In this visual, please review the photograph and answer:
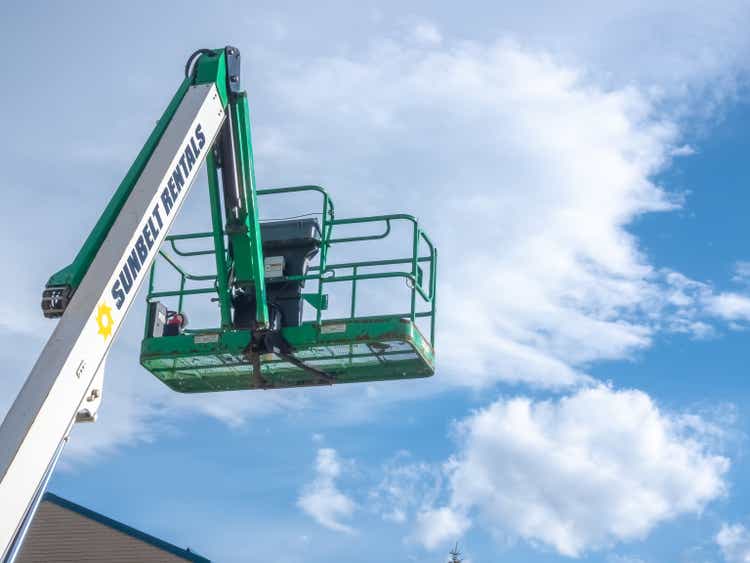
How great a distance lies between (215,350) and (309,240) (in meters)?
1.90

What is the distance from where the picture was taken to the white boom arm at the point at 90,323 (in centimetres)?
764

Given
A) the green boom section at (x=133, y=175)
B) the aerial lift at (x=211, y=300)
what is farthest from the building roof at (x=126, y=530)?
the green boom section at (x=133, y=175)

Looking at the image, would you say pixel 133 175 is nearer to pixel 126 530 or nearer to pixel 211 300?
pixel 211 300

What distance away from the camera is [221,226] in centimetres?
1300

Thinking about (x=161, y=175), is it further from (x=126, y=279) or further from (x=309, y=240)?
(x=309, y=240)

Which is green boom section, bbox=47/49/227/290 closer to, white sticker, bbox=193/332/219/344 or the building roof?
white sticker, bbox=193/332/219/344

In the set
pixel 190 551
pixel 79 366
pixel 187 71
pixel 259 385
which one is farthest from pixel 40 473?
pixel 190 551

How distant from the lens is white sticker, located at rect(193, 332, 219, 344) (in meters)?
13.2

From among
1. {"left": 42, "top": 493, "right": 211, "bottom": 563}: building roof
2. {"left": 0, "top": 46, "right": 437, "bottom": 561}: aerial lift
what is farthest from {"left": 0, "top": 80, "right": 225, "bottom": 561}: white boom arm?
{"left": 42, "top": 493, "right": 211, "bottom": 563}: building roof

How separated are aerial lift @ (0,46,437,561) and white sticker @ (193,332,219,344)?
0.5 inches

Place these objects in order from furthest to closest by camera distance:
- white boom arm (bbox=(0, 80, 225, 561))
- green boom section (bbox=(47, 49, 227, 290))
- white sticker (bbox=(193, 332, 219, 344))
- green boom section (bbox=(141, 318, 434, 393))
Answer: white sticker (bbox=(193, 332, 219, 344)), green boom section (bbox=(141, 318, 434, 393)), green boom section (bbox=(47, 49, 227, 290)), white boom arm (bbox=(0, 80, 225, 561))

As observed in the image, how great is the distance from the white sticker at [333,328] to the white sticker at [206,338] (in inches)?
51.0

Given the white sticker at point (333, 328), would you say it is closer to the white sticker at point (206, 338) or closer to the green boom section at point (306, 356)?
the green boom section at point (306, 356)

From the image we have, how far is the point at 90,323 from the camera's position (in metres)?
8.52
